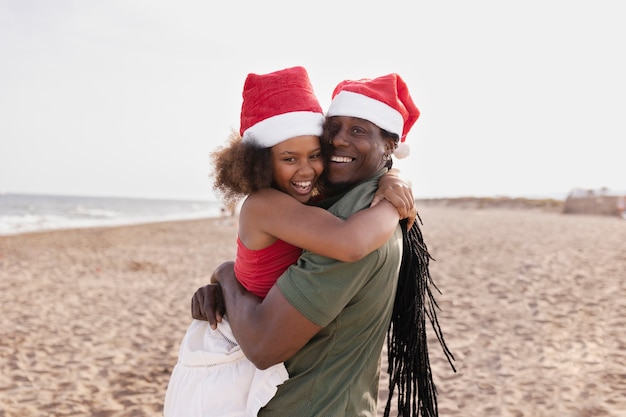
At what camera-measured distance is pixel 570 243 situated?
13.4 meters

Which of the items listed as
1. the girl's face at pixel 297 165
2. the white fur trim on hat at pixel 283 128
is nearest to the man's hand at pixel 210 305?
the girl's face at pixel 297 165

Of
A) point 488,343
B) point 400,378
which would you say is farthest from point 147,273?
point 400,378

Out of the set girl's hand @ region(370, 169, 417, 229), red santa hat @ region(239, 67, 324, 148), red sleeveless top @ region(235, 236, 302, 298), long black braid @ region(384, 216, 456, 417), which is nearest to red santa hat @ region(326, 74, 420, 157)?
red santa hat @ region(239, 67, 324, 148)

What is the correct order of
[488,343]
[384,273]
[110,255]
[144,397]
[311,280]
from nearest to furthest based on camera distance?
[311,280] < [384,273] < [144,397] < [488,343] < [110,255]

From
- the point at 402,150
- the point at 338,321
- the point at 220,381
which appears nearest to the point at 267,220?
the point at 338,321

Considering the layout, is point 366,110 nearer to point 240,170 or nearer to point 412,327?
point 240,170

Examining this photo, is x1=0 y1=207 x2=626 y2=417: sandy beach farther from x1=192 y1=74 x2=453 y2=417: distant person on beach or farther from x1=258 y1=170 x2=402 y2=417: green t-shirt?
x1=258 y1=170 x2=402 y2=417: green t-shirt

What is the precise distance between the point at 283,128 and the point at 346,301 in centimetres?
71

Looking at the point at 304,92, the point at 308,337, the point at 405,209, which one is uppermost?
the point at 304,92

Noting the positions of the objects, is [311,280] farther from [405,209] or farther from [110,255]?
[110,255]

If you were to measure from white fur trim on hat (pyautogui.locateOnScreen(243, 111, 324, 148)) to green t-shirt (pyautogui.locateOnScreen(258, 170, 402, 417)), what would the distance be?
332mm

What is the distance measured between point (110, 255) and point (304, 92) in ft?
47.3

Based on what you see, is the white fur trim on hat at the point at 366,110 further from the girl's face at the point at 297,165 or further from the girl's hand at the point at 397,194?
the girl's hand at the point at 397,194

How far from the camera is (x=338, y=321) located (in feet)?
5.36
